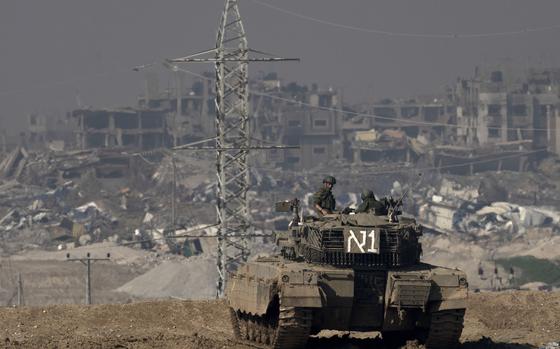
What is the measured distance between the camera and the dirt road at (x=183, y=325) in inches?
1001

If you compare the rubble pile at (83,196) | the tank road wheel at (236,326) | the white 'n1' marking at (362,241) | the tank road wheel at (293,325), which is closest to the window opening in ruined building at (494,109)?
the rubble pile at (83,196)

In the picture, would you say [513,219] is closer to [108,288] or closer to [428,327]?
[108,288]

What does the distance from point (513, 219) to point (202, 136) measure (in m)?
68.7

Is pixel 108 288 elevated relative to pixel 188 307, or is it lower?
lower

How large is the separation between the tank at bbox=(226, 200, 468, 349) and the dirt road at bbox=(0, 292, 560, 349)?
752 millimetres

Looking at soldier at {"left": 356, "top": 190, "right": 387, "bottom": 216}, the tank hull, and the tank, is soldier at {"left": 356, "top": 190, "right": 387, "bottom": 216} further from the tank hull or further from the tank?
the tank hull

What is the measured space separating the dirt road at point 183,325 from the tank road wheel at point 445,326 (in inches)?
40.3

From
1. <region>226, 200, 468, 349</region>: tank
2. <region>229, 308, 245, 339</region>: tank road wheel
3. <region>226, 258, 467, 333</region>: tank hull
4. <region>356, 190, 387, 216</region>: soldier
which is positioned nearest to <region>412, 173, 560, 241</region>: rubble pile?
<region>229, 308, 245, 339</region>: tank road wheel

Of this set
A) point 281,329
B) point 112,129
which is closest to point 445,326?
point 281,329

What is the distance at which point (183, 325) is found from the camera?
30844mm

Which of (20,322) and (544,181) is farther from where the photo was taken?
(544,181)

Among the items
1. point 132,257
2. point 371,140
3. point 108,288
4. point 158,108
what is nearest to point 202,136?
point 158,108

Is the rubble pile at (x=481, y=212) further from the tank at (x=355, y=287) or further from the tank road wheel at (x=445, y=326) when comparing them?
the tank road wheel at (x=445, y=326)

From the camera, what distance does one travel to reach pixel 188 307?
106 feet
